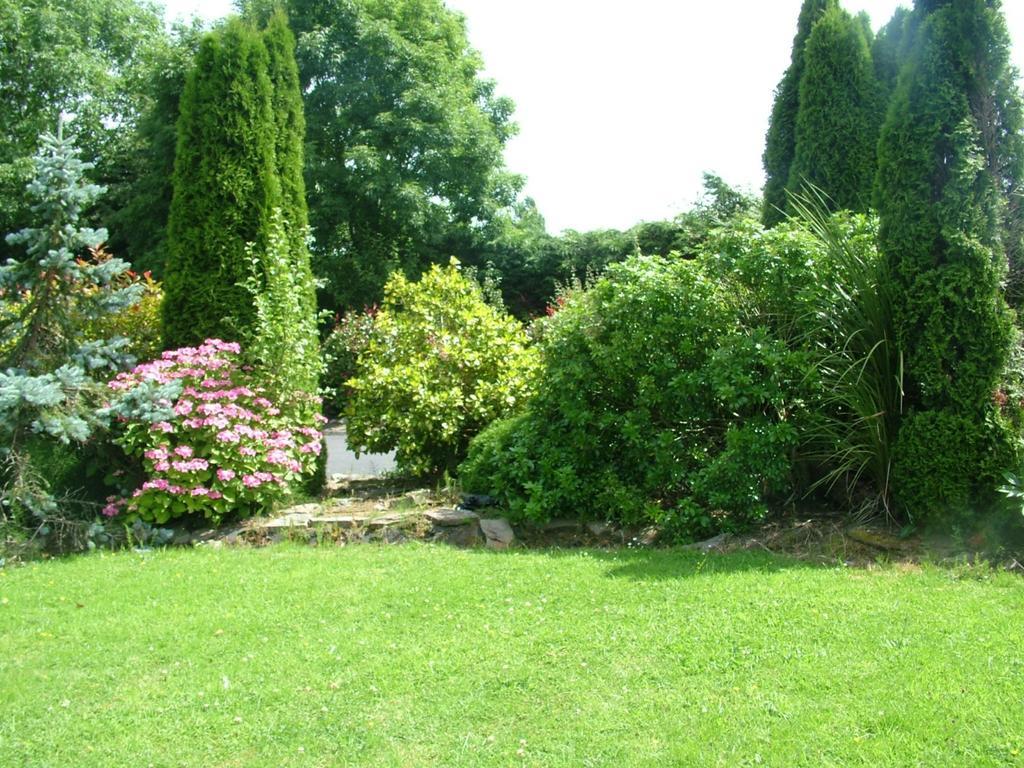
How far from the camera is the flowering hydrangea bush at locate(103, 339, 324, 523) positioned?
6508 millimetres

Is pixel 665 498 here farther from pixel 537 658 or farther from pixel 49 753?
pixel 49 753

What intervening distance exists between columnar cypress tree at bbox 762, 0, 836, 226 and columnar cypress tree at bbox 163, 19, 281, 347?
20.1 ft

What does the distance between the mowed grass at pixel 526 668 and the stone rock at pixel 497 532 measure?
105 centimetres

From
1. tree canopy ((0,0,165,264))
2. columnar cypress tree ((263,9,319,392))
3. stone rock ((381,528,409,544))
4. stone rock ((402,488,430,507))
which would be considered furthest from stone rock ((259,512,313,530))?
tree canopy ((0,0,165,264))

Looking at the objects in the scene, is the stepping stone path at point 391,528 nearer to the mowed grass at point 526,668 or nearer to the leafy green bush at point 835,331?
the mowed grass at point 526,668

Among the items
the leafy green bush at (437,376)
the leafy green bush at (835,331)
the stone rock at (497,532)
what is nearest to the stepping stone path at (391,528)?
the stone rock at (497,532)

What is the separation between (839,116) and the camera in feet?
30.6

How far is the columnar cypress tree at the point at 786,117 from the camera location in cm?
1035

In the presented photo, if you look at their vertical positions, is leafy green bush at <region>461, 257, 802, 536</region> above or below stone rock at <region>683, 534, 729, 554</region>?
above

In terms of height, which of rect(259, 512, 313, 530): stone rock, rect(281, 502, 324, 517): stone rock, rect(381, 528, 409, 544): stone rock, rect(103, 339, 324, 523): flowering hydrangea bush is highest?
rect(103, 339, 324, 523): flowering hydrangea bush

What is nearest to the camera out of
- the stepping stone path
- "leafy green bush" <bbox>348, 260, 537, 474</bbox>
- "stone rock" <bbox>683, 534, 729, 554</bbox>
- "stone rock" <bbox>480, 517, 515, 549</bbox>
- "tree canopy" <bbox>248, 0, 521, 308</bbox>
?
"stone rock" <bbox>683, 534, 729, 554</bbox>

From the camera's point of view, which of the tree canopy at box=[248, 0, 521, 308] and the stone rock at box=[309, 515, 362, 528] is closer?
the stone rock at box=[309, 515, 362, 528]

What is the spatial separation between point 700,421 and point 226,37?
5.67m

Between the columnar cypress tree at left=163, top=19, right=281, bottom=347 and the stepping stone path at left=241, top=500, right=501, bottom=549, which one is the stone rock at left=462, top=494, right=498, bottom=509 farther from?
the columnar cypress tree at left=163, top=19, right=281, bottom=347
